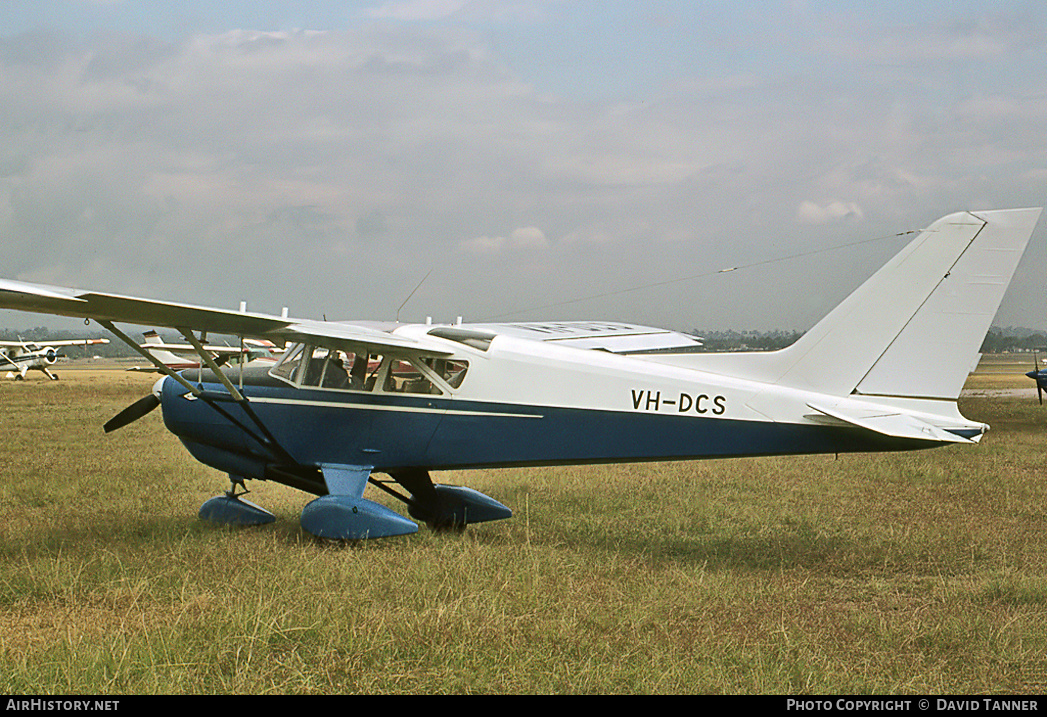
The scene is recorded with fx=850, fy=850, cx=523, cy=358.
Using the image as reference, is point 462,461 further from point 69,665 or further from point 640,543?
point 69,665

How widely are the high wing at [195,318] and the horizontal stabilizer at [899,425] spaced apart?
138 inches

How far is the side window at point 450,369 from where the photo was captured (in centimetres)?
784

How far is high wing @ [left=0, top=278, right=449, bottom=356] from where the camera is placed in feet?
21.2

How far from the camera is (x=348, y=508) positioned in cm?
740

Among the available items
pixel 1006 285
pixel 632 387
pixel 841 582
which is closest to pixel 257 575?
pixel 632 387

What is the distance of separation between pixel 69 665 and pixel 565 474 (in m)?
8.51

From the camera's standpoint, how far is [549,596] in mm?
5996

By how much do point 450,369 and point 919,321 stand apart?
4.14 m

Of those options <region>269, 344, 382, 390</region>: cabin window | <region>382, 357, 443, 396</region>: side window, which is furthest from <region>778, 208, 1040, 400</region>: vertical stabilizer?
<region>269, 344, 382, 390</region>: cabin window

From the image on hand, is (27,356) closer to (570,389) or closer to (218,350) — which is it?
(218,350)

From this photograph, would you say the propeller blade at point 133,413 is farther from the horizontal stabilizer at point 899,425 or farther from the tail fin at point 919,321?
the horizontal stabilizer at point 899,425

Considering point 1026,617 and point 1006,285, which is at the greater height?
point 1006,285

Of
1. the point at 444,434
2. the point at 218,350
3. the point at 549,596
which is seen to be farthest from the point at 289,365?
the point at 218,350

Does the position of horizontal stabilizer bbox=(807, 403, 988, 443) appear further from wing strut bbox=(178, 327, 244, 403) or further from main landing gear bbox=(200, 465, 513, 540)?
wing strut bbox=(178, 327, 244, 403)
